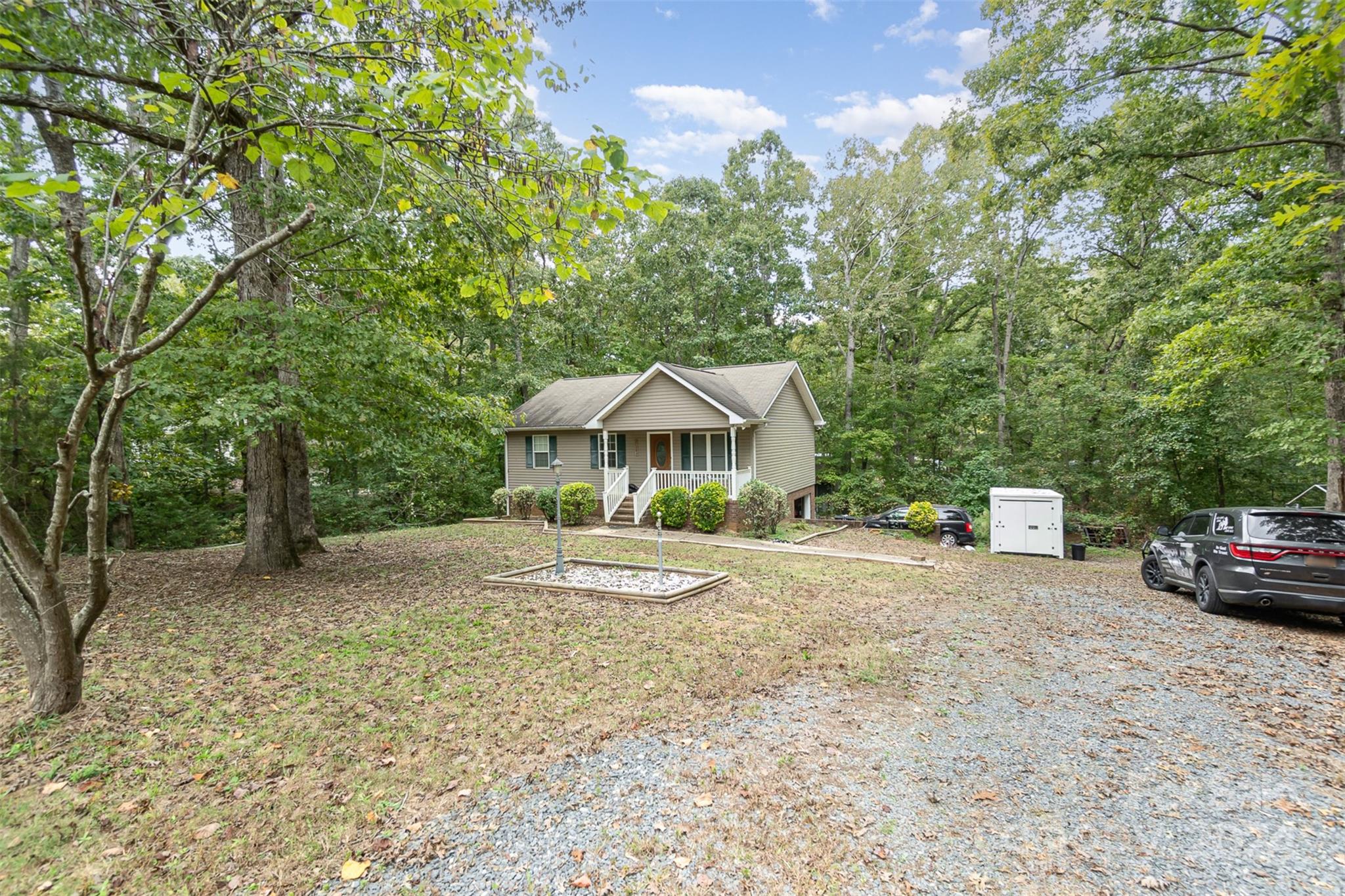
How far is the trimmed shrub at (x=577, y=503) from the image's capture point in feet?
52.3

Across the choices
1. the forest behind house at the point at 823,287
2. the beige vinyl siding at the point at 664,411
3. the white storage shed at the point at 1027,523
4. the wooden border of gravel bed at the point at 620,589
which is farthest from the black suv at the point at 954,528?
the wooden border of gravel bed at the point at 620,589

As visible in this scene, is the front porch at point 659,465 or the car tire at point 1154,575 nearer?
the car tire at point 1154,575

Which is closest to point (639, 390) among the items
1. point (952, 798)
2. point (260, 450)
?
point (260, 450)

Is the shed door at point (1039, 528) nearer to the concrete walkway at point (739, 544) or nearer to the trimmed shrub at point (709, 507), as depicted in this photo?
the concrete walkway at point (739, 544)

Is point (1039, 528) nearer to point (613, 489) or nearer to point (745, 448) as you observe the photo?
point (745, 448)

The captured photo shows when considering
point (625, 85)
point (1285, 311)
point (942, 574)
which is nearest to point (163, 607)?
point (625, 85)

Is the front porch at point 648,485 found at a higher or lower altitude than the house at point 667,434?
lower

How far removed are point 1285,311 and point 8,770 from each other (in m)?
15.8

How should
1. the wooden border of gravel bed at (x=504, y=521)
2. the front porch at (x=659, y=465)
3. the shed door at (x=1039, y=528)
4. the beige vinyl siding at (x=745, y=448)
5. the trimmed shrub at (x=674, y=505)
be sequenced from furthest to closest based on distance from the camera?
the beige vinyl siding at (x=745, y=448) < the wooden border of gravel bed at (x=504, y=521) < the front porch at (x=659, y=465) < the trimmed shrub at (x=674, y=505) < the shed door at (x=1039, y=528)

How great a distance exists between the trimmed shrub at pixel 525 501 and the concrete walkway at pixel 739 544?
2.73 m

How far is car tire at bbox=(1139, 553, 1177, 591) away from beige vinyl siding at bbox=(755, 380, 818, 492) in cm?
942

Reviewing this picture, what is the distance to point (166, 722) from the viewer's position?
376 cm

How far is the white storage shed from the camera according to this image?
1349 cm

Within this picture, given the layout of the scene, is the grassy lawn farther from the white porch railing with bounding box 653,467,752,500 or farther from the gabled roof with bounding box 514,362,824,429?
the gabled roof with bounding box 514,362,824,429
